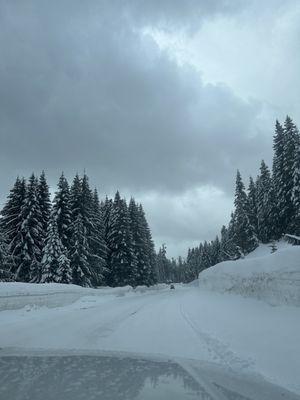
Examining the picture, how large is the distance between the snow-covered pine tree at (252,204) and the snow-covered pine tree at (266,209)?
114 cm

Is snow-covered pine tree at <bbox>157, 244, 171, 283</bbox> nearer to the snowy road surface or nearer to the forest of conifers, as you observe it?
the forest of conifers

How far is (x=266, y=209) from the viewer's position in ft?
206

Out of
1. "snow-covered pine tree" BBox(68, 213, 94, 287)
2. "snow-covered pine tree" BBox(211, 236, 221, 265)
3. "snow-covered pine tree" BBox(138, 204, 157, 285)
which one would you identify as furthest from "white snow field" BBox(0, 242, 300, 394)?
"snow-covered pine tree" BBox(211, 236, 221, 265)

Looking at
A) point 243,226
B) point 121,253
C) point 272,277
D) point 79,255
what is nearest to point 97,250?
→ point 121,253

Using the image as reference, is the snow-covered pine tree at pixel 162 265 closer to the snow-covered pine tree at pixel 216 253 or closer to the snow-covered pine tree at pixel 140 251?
the snow-covered pine tree at pixel 216 253

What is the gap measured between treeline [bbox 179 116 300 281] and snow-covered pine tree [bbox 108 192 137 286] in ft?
47.7

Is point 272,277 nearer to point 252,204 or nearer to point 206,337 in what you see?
point 206,337

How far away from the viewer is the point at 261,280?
15578 millimetres

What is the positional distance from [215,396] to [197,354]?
3.66 metres

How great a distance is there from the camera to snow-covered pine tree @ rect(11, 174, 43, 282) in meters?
45.0

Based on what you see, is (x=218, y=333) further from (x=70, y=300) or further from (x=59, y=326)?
(x=70, y=300)

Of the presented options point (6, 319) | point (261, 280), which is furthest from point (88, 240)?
point (261, 280)

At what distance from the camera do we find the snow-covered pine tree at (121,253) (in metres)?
64.4

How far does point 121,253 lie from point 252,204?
23.7 m
